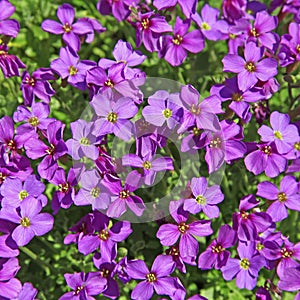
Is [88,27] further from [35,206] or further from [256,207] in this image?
[256,207]

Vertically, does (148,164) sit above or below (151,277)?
above

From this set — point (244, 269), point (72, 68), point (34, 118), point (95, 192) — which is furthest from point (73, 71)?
point (244, 269)

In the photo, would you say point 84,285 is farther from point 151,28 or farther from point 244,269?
point 151,28

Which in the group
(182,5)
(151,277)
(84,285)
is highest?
(182,5)

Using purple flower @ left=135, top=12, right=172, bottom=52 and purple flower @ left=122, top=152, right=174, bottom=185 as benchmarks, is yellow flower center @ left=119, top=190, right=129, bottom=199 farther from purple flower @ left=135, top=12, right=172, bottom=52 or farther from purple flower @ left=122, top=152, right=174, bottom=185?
purple flower @ left=135, top=12, right=172, bottom=52

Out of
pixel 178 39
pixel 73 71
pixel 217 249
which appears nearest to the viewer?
pixel 217 249

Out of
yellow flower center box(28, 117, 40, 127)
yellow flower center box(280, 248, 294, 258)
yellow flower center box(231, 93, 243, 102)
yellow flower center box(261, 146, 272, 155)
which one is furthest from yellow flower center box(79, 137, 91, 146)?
yellow flower center box(280, 248, 294, 258)

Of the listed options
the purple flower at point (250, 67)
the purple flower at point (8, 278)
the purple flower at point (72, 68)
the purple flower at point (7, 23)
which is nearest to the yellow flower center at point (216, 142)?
the purple flower at point (250, 67)

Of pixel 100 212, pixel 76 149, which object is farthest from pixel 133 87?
pixel 100 212
